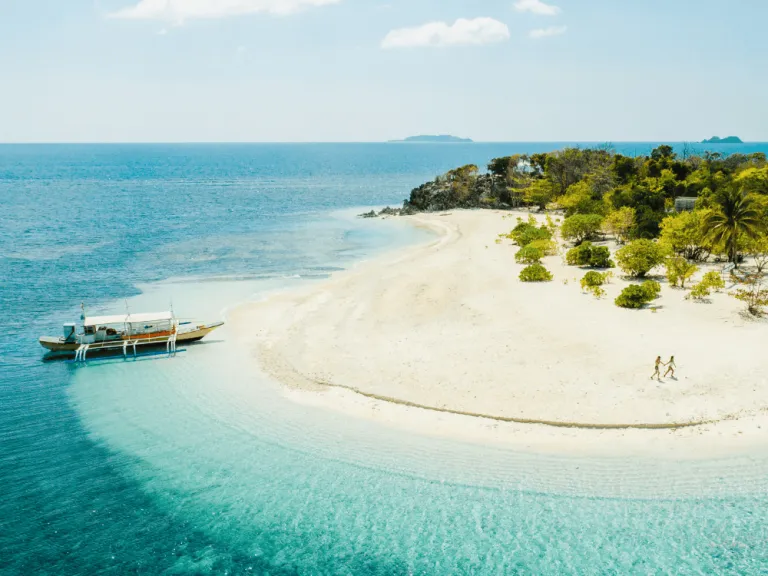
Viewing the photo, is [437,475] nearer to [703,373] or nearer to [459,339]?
[459,339]

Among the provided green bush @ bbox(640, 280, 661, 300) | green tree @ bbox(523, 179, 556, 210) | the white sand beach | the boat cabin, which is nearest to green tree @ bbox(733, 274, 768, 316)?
the white sand beach

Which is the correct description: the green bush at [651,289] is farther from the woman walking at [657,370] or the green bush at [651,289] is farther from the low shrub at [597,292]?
the woman walking at [657,370]

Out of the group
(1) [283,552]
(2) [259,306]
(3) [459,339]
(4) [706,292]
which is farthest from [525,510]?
(2) [259,306]

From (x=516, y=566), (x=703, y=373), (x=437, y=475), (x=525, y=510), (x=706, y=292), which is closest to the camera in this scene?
(x=516, y=566)

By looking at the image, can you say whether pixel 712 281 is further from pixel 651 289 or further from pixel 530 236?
pixel 530 236

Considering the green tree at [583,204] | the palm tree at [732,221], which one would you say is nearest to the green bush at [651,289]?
the palm tree at [732,221]

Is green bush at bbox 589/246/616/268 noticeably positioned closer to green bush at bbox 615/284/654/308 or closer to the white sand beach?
the white sand beach

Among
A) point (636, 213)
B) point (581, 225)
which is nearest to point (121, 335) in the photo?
point (581, 225)
